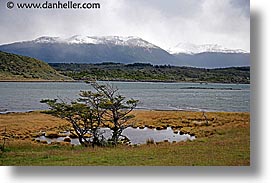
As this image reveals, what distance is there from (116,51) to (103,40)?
0.14 meters

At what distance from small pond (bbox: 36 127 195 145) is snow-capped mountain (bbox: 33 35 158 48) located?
0.64 m

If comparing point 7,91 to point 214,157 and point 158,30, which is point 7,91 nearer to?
point 158,30

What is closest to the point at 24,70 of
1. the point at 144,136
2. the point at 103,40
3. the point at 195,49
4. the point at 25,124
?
the point at 25,124

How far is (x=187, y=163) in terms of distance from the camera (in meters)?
3.82

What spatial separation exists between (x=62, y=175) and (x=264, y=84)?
63.8 inches

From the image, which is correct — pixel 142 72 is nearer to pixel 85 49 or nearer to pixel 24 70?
pixel 85 49

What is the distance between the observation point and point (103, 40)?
3.95 meters

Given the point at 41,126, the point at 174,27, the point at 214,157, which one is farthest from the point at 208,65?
the point at 41,126

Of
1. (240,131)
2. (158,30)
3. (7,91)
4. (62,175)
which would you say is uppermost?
(158,30)

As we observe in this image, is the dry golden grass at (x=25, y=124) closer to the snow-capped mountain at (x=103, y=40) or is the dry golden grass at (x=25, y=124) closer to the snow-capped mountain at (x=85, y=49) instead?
the snow-capped mountain at (x=85, y=49)

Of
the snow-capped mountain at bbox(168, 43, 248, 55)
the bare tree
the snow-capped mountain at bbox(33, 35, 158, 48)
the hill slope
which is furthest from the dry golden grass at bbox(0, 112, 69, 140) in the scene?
the snow-capped mountain at bbox(168, 43, 248, 55)

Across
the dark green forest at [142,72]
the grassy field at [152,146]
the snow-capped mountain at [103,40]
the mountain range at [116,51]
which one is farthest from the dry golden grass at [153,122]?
the snow-capped mountain at [103,40]

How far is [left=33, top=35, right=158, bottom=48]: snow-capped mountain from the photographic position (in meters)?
3.92

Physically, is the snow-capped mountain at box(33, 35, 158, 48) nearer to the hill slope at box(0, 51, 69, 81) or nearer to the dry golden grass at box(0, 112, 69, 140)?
the hill slope at box(0, 51, 69, 81)
